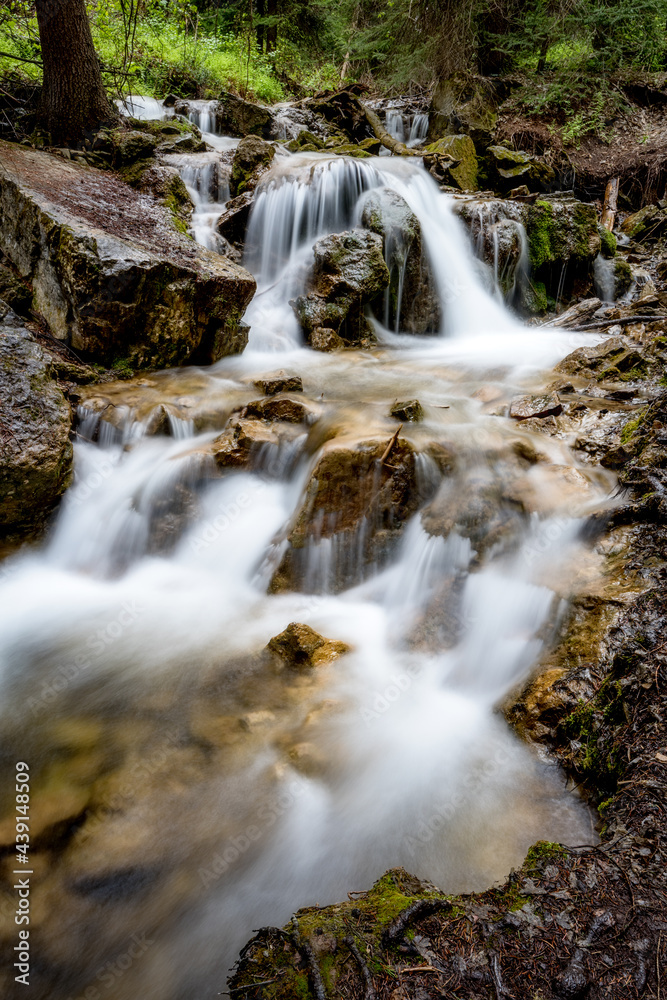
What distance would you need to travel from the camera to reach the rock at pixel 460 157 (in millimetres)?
10883

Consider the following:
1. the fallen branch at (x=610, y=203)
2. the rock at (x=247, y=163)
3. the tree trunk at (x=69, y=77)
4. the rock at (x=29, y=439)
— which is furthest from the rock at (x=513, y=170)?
the rock at (x=29, y=439)

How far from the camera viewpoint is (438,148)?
444 inches

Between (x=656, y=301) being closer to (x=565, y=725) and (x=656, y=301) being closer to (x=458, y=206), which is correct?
(x=458, y=206)

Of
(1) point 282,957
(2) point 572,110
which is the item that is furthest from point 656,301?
(2) point 572,110

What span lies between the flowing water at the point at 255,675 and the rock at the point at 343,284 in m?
1.47

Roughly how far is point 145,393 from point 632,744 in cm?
519

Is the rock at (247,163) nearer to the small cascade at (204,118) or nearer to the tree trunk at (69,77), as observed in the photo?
the tree trunk at (69,77)

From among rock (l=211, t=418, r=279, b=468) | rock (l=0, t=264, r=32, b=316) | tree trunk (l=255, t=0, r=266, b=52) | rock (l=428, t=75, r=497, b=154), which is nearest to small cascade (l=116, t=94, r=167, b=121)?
rock (l=428, t=75, r=497, b=154)

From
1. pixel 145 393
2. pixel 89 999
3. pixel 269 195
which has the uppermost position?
pixel 269 195

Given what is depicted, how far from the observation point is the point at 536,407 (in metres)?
5.16

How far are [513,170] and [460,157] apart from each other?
4.68ft

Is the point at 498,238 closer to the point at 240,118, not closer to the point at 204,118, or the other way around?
the point at 240,118

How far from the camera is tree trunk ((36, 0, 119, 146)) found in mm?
7012

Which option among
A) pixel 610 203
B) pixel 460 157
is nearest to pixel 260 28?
pixel 460 157
